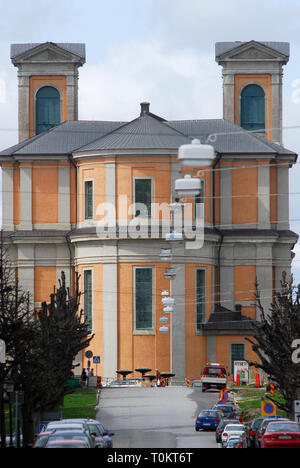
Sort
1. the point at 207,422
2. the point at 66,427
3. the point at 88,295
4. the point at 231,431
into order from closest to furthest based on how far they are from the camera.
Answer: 1. the point at 66,427
2. the point at 231,431
3. the point at 207,422
4. the point at 88,295

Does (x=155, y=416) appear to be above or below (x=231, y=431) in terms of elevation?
below

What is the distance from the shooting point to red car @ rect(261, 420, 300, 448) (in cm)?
4372

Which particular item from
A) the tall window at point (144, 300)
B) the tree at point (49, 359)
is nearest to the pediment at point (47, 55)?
the tall window at point (144, 300)

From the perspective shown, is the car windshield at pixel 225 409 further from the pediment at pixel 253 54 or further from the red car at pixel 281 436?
the pediment at pixel 253 54

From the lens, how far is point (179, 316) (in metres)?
98.9

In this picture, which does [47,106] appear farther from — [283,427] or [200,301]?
[283,427]

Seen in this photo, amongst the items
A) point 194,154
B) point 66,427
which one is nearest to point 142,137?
point 66,427

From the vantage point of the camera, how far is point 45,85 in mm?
112500

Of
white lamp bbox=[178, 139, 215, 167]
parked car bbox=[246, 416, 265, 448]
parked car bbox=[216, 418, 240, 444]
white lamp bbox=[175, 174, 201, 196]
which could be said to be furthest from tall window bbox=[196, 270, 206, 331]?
white lamp bbox=[178, 139, 215, 167]

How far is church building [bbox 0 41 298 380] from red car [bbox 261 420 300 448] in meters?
48.1

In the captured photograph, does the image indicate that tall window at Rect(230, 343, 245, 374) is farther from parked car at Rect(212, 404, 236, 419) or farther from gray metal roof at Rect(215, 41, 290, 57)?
parked car at Rect(212, 404, 236, 419)

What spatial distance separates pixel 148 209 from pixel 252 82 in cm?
1742

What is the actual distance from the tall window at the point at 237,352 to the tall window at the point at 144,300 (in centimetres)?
587

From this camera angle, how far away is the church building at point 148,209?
324 feet
